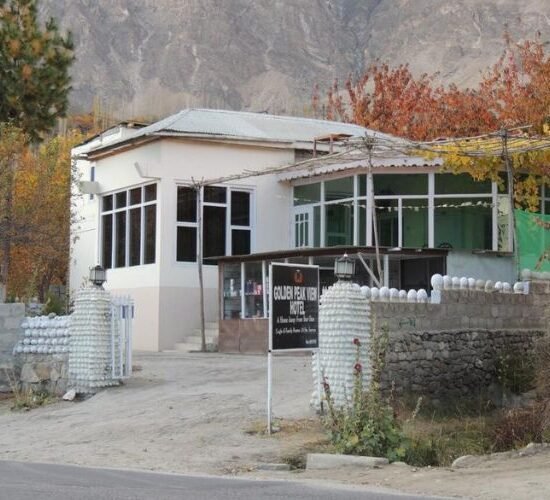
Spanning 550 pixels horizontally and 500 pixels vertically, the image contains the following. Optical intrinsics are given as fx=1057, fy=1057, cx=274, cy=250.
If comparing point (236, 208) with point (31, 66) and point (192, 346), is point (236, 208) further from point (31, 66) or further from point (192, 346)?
point (31, 66)

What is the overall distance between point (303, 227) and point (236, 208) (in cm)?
205

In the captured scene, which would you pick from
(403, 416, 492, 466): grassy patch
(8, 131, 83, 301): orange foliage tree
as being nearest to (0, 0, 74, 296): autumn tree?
(8, 131, 83, 301): orange foliage tree

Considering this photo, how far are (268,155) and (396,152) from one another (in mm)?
5714

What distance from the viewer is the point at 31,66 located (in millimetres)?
23438

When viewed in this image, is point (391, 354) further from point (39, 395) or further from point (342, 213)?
point (342, 213)

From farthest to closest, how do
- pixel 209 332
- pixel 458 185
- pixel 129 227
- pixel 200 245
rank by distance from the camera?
pixel 129 227 → pixel 200 245 → pixel 209 332 → pixel 458 185

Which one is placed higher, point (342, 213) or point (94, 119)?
point (94, 119)

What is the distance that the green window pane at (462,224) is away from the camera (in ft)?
93.0

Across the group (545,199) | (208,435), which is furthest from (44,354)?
(545,199)

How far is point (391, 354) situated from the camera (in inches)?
674

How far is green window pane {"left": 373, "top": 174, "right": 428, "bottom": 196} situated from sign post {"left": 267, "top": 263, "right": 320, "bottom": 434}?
13.2 metres

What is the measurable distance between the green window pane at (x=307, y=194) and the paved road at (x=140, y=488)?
60.8 feet

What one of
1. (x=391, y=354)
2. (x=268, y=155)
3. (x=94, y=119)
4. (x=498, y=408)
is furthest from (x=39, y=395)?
(x=94, y=119)

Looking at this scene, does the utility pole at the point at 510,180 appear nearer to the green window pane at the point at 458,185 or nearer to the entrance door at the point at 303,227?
the green window pane at the point at 458,185
